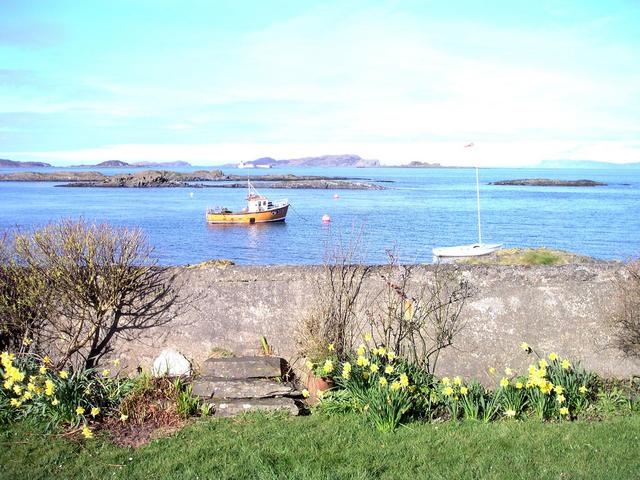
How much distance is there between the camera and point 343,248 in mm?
6906

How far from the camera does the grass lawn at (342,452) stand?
174 inches

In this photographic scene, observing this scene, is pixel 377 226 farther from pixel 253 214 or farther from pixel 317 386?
pixel 317 386

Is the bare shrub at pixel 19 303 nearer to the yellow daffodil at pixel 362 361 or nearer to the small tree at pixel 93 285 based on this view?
the small tree at pixel 93 285

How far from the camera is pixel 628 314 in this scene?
6277mm

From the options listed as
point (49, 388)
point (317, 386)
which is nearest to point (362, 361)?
point (317, 386)

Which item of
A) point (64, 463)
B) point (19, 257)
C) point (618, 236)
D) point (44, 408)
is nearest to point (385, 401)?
point (64, 463)

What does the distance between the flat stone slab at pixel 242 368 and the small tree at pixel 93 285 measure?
85 cm

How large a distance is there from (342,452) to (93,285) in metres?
3.01

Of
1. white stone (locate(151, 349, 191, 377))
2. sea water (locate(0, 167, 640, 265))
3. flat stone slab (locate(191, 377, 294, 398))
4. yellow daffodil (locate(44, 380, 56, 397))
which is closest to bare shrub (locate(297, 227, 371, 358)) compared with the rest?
flat stone slab (locate(191, 377, 294, 398))

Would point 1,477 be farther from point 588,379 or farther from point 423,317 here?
point 588,379

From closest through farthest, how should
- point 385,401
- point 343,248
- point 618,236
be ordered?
1. point 385,401
2. point 343,248
3. point 618,236

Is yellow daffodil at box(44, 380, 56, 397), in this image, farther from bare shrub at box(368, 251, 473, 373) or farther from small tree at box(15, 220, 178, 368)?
bare shrub at box(368, 251, 473, 373)

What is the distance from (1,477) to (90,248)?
2317 mm

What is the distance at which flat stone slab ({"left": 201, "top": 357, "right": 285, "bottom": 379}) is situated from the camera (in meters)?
5.99
